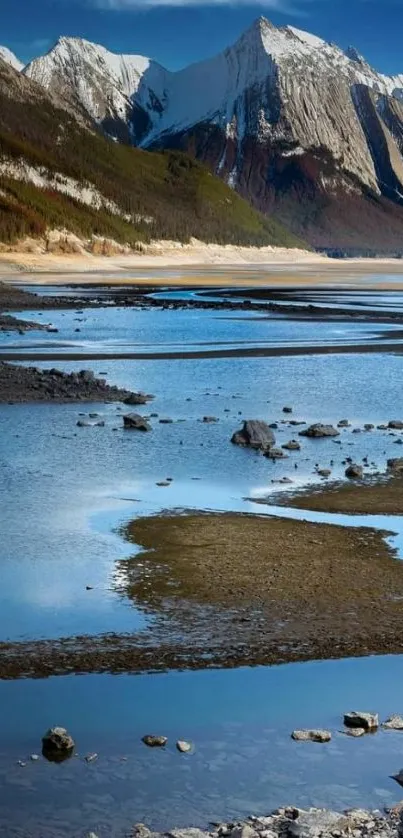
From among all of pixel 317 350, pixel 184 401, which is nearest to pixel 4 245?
pixel 317 350

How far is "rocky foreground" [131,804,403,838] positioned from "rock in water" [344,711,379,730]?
1696 mm

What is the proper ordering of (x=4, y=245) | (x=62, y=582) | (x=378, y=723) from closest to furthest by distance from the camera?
(x=378, y=723) → (x=62, y=582) → (x=4, y=245)

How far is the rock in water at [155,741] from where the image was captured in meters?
9.90

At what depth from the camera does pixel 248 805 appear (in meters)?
8.84

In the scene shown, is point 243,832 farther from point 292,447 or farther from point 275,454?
point 292,447

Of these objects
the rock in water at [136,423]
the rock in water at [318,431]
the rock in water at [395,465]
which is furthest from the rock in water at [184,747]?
the rock in water at [136,423]

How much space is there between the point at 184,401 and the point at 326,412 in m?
4.17

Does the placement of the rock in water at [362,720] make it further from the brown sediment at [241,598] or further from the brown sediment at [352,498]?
the brown sediment at [352,498]

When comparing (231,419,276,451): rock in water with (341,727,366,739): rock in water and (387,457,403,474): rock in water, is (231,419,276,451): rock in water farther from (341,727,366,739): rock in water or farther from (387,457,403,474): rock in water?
(341,727,366,739): rock in water

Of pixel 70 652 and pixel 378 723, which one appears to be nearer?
pixel 378 723

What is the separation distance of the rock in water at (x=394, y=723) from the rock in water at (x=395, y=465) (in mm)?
12367

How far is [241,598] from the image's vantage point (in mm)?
14188

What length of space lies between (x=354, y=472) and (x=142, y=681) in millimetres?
11178

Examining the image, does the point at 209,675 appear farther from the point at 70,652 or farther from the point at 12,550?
the point at 12,550
